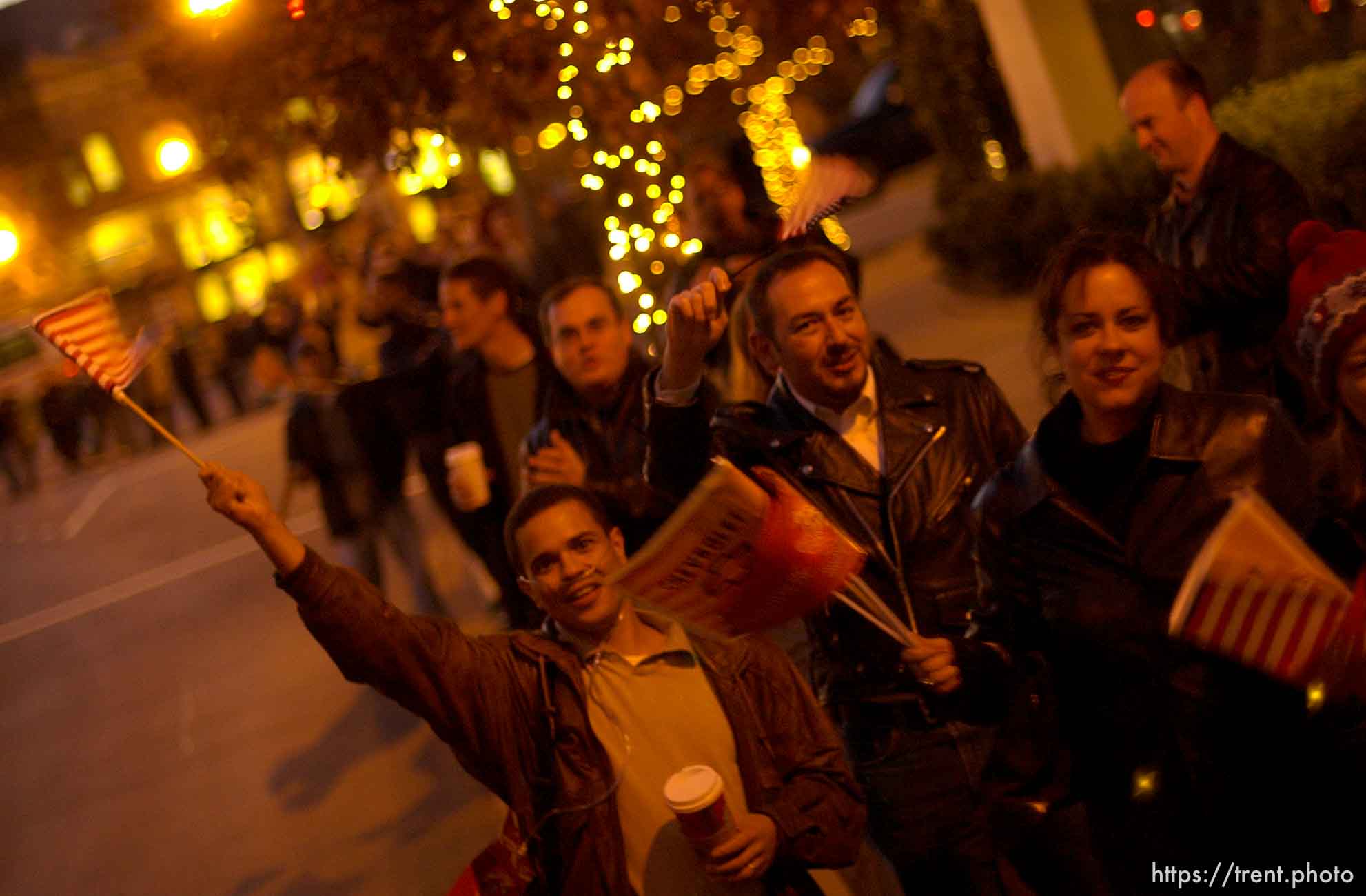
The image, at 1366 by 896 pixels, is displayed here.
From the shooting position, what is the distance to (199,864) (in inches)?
258

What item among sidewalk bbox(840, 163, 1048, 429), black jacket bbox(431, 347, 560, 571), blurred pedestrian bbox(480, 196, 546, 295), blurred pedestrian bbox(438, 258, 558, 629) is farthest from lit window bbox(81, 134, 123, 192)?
blurred pedestrian bbox(438, 258, 558, 629)

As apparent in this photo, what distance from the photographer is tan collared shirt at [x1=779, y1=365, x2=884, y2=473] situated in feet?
11.8

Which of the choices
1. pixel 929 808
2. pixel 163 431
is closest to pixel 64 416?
pixel 163 431

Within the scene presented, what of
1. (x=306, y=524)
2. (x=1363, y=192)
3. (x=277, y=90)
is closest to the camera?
(x=1363, y=192)

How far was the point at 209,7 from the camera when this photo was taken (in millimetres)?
6543

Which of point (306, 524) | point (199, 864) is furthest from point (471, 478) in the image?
point (306, 524)

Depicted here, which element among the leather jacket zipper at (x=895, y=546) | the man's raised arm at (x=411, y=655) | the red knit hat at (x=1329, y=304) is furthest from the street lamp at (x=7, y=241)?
the red knit hat at (x=1329, y=304)

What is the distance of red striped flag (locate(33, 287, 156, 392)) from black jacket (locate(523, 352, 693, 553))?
4.50 feet

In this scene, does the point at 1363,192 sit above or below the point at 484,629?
above

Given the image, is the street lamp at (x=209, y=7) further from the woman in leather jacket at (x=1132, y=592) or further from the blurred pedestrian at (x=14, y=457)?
the blurred pedestrian at (x=14, y=457)

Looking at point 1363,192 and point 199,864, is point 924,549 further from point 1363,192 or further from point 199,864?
point 1363,192

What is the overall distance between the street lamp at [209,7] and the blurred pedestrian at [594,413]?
275 centimetres

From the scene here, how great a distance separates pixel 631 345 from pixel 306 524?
9029 mm

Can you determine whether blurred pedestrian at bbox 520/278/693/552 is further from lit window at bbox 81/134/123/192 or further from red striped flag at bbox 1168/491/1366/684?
lit window at bbox 81/134/123/192
